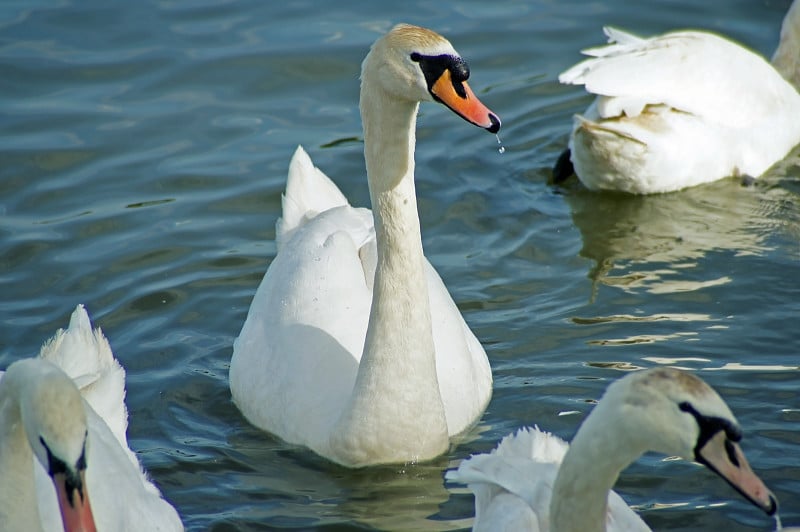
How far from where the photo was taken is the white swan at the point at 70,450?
4.20 meters

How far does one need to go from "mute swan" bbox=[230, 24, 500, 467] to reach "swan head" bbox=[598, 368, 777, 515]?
1612 millimetres

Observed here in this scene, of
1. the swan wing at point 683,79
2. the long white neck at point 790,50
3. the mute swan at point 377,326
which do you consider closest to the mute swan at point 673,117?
the swan wing at point 683,79

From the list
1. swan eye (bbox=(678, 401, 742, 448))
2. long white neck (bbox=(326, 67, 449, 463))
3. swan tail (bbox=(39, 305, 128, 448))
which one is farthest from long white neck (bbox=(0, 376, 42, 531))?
swan eye (bbox=(678, 401, 742, 448))

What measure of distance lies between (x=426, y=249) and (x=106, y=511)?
12.6ft

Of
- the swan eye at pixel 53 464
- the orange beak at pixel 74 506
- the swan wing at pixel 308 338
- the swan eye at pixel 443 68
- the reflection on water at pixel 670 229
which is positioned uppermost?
the swan eye at pixel 443 68

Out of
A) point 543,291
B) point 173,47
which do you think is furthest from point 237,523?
point 173,47

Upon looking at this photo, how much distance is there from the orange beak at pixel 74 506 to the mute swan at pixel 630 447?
142cm

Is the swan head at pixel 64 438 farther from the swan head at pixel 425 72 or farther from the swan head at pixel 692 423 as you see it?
the swan head at pixel 425 72

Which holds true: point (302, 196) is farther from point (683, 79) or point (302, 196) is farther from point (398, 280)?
point (683, 79)

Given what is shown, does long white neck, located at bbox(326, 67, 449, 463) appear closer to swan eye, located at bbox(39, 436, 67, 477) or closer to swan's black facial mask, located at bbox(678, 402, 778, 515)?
swan eye, located at bbox(39, 436, 67, 477)

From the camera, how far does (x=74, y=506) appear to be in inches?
165

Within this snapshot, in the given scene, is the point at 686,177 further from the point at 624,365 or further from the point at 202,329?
the point at 202,329

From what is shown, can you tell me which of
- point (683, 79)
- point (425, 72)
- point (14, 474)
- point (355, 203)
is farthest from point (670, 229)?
point (14, 474)

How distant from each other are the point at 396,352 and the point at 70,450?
84.6 inches
